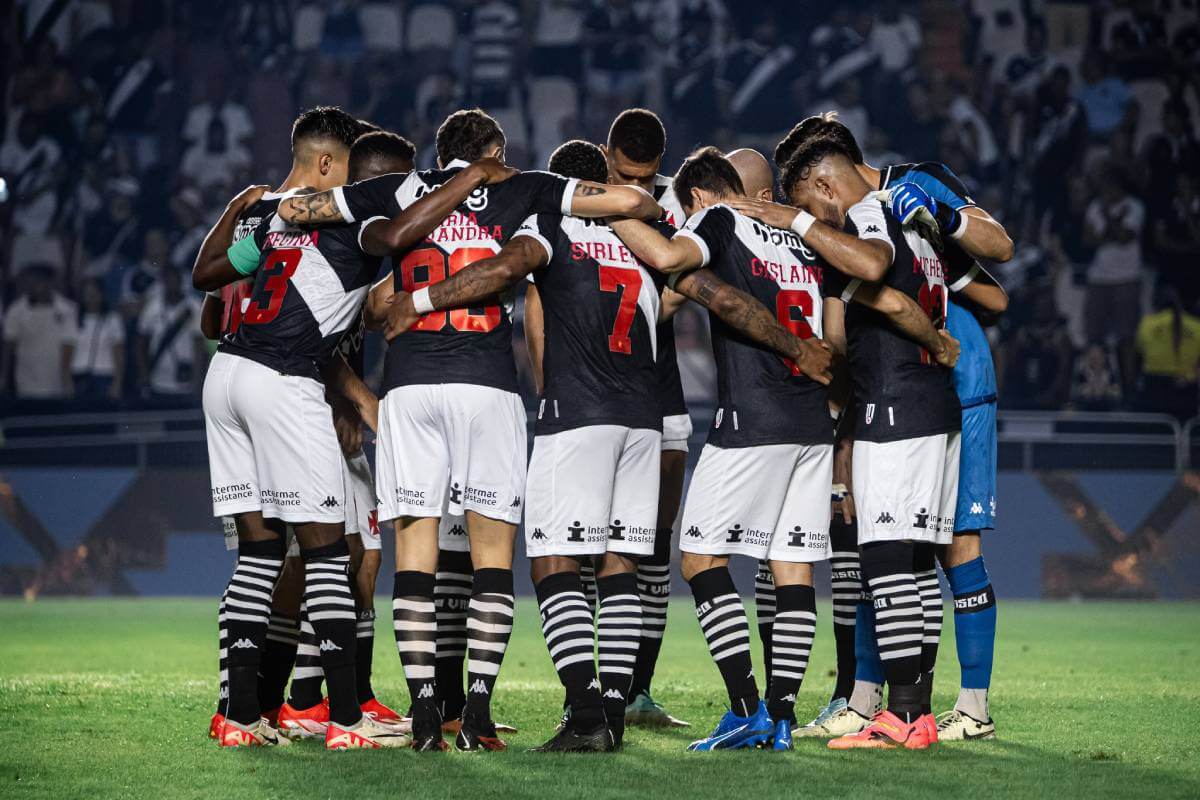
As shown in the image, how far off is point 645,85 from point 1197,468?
336 inches

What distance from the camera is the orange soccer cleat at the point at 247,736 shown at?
200 inches

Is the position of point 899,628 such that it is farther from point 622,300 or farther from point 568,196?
point 568,196

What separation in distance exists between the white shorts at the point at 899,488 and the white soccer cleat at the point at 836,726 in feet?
2.61

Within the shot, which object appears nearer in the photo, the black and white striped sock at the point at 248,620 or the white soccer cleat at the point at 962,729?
the black and white striped sock at the point at 248,620

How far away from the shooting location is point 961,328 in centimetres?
579

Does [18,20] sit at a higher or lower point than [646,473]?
higher

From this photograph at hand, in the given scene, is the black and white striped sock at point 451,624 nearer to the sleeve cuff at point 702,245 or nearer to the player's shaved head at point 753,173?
the sleeve cuff at point 702,245

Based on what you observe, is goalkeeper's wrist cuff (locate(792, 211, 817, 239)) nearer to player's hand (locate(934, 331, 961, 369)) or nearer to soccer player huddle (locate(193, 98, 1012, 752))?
soccer player huddle (locate(193, 98, 1012, 752))

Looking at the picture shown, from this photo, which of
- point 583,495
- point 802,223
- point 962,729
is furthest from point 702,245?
point 962,729

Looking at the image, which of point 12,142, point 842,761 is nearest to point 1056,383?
point 842,761

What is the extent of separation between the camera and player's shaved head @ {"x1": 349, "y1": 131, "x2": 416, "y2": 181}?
5.52 m

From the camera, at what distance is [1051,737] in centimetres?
545

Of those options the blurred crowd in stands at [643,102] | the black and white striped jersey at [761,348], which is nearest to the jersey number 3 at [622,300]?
the black and white striped jersey at [761,348]

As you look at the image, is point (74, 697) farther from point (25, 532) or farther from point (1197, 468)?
point (1197, 468)
